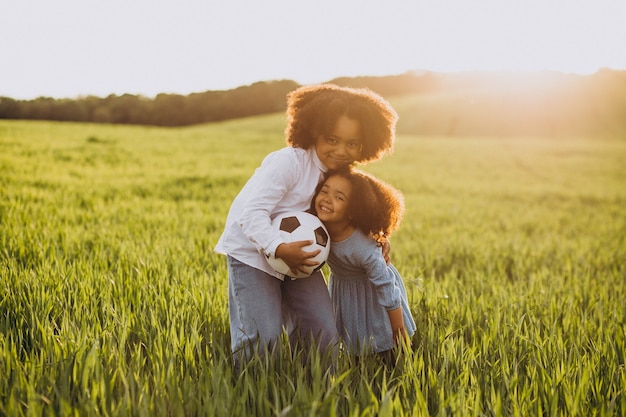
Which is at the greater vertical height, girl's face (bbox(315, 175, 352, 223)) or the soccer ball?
girl's face (bbox(315, 175, 352, 223))

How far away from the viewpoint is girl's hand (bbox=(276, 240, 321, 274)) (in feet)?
8.40

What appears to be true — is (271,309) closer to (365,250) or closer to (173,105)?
(365,250)

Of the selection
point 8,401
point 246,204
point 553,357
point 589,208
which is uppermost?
point 246,204

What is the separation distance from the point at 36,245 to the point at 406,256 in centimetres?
370

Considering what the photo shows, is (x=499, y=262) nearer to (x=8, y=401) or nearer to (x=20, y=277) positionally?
(x=20, y=277)

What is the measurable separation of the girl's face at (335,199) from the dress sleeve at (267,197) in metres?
0.18

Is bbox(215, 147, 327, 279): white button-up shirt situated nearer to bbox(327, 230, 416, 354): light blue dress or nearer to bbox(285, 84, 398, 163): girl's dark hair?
bbox(285, 84, 398, 163): girl's dark hair

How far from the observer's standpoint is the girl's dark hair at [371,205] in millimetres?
2779

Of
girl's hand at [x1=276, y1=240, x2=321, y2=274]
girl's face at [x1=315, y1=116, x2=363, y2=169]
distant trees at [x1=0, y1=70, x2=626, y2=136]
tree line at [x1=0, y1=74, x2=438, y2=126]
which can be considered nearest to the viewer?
girl's hand at [x1=276, y1=240, x2=321, y2=274]

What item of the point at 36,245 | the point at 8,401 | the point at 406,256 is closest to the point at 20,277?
the point at 36,245

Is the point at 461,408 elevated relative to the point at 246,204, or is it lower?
lower

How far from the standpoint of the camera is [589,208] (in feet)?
40.2

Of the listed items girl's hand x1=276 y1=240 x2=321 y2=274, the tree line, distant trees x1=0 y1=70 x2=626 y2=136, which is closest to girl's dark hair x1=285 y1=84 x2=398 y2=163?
girl's hand x1=276 y1=240 x2=321 y2=274

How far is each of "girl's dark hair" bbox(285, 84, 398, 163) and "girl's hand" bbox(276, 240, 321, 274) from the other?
2.16 ft
